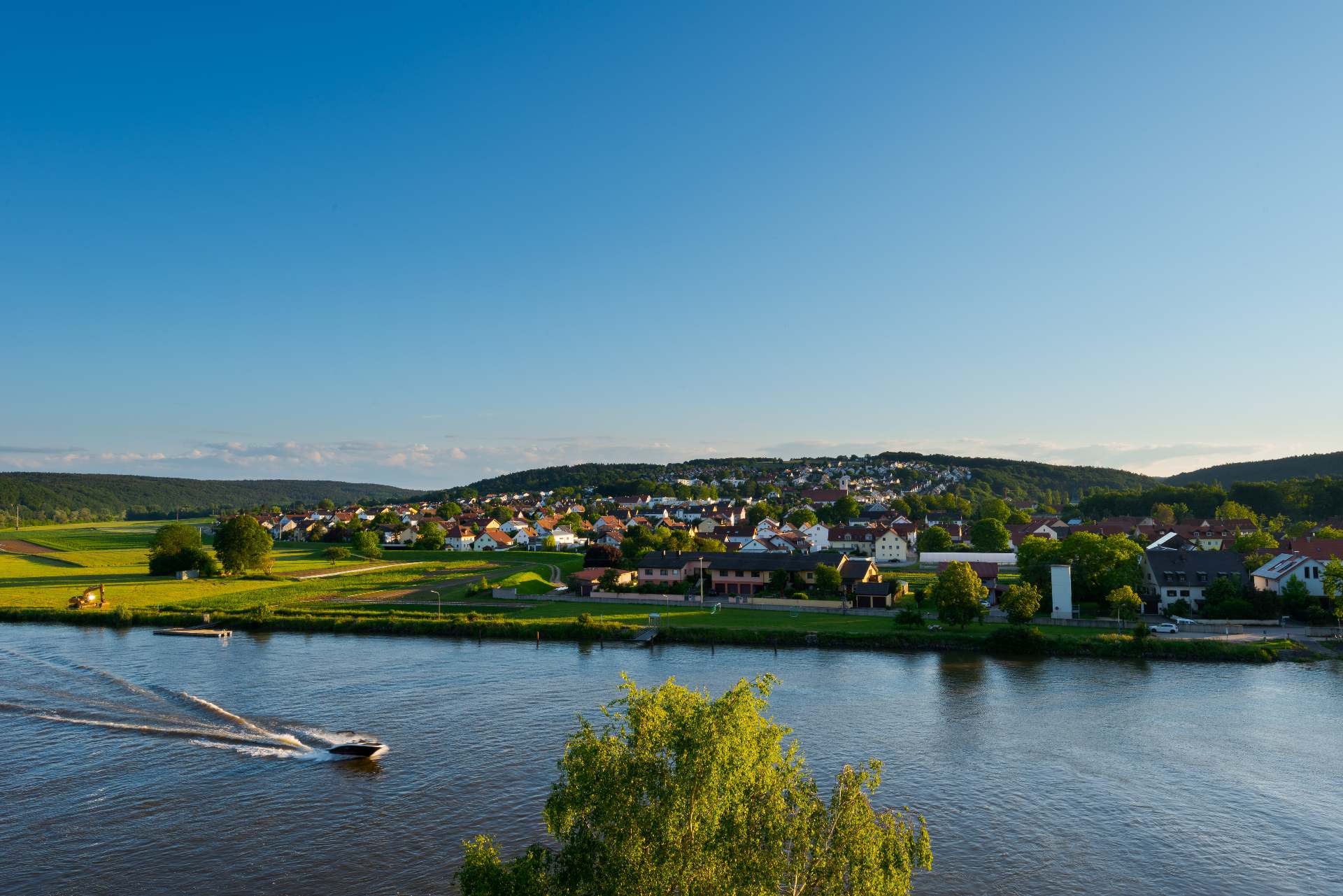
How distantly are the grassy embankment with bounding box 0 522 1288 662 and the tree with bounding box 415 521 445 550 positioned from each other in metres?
20.9

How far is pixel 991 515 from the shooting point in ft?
420

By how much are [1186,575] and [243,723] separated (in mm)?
58545

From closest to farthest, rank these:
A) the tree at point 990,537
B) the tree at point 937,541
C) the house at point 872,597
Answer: the house at point 872,597
the tree at point 990,537
the tree at point 937,541

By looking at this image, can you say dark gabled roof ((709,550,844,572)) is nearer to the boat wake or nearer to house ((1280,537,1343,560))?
house ((1280,537,1343,560))

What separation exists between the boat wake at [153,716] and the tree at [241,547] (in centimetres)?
3853

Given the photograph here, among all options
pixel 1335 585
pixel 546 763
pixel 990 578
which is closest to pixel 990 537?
pixel 990 578

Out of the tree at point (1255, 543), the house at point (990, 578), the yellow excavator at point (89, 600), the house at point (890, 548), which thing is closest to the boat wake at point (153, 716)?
the yellow excavator at point (89, 600)

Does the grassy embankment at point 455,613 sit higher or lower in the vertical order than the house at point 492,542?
lower

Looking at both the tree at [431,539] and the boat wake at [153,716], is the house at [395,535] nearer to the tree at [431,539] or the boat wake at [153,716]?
the tree at [431,539]

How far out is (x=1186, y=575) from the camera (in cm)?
5638

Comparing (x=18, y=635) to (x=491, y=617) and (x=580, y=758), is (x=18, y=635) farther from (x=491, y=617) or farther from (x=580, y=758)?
(x=580, y=758)

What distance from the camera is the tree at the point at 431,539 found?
110875 mm

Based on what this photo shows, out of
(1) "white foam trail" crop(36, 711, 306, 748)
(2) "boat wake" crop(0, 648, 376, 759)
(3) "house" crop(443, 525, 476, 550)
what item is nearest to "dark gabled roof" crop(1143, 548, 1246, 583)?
(2) "boat wake" crop(0, 648, 376, 759)

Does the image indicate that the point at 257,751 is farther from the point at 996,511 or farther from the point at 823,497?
the point at 823,497
